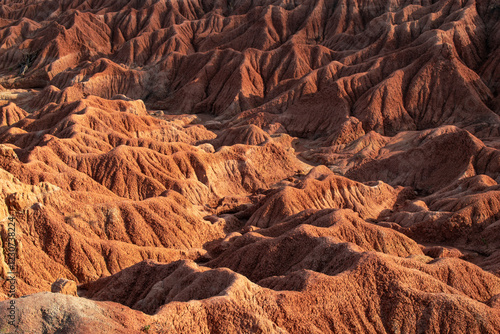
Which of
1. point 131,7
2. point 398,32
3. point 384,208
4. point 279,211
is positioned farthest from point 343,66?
point 131,7

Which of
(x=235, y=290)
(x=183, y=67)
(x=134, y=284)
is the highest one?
(x=235, y=290)

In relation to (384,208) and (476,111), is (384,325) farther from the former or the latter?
(476,111)

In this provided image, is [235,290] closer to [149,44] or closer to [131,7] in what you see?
[149,44]

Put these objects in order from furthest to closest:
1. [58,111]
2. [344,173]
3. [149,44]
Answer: [149,44] → [58,111] → [344,173]

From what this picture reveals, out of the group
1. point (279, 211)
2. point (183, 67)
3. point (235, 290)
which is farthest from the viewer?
point (183, 67)

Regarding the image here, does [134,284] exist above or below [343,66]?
above

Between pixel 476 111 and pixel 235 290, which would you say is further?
pixel 476 111

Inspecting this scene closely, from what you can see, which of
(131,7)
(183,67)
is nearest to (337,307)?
(183,67)
